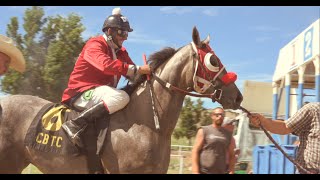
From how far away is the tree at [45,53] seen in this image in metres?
22.4

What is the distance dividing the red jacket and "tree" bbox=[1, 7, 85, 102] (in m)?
17.9

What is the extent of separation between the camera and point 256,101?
66.9 feet

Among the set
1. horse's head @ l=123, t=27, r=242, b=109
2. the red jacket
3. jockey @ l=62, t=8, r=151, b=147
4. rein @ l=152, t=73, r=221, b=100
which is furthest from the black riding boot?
Result: rein @ l=152, t=73, r=221, b=100

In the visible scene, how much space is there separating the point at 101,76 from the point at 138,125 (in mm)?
765

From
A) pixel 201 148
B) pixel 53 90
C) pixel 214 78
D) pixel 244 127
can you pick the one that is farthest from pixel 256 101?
pixel 214 78

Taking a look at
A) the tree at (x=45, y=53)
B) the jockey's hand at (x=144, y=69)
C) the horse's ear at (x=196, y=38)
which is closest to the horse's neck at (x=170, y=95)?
the jockey's hand at (x=144, y=69)

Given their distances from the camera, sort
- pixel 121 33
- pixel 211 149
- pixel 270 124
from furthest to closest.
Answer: pixel 211 149, pixel 121 33, pixel 270 124

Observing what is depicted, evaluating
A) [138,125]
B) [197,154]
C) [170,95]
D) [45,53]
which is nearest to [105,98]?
[138,125]

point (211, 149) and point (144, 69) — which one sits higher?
point (144, 69)

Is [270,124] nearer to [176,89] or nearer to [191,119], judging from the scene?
[176,89]

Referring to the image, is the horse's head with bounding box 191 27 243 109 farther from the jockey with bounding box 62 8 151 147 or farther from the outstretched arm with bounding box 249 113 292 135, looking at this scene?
the jockey with bounding box 62 8 151 147

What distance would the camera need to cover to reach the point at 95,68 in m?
4.60

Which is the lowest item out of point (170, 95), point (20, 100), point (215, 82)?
point (20, 100)

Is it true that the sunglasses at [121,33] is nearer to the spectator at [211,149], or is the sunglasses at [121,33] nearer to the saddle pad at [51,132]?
the saddle pad at [51,132]
